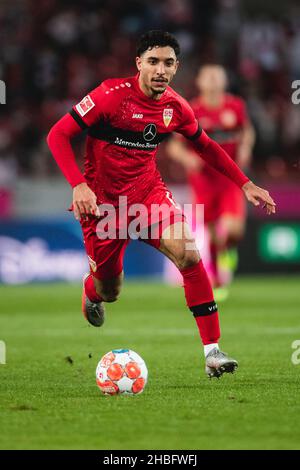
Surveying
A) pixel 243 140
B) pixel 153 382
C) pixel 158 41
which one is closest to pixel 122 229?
pixel 153 382

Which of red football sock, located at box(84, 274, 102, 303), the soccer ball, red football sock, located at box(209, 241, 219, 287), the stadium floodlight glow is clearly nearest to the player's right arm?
the soccer ball

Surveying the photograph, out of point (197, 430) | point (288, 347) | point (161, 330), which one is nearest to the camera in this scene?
point (197, 430)

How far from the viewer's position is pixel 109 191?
6637mm

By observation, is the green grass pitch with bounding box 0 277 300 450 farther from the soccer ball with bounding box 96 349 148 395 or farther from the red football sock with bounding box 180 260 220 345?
the red football sock with bounding box 180 260 220 345

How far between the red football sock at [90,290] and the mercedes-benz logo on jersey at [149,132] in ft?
4.40

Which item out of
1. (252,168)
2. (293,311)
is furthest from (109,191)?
(252,168)

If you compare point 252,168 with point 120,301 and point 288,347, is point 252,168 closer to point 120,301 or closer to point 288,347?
point 120,301

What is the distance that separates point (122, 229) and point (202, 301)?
77 cm

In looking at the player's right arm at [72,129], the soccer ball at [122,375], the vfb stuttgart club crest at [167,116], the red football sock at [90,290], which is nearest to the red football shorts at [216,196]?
the red football sock at [90,290]

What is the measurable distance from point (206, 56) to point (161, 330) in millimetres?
8388

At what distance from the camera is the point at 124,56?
16.9 meters

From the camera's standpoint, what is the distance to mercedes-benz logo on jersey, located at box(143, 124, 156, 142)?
6.41 metres

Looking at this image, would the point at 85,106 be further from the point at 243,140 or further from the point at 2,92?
the point at 2,92

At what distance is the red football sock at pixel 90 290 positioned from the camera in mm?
7445
